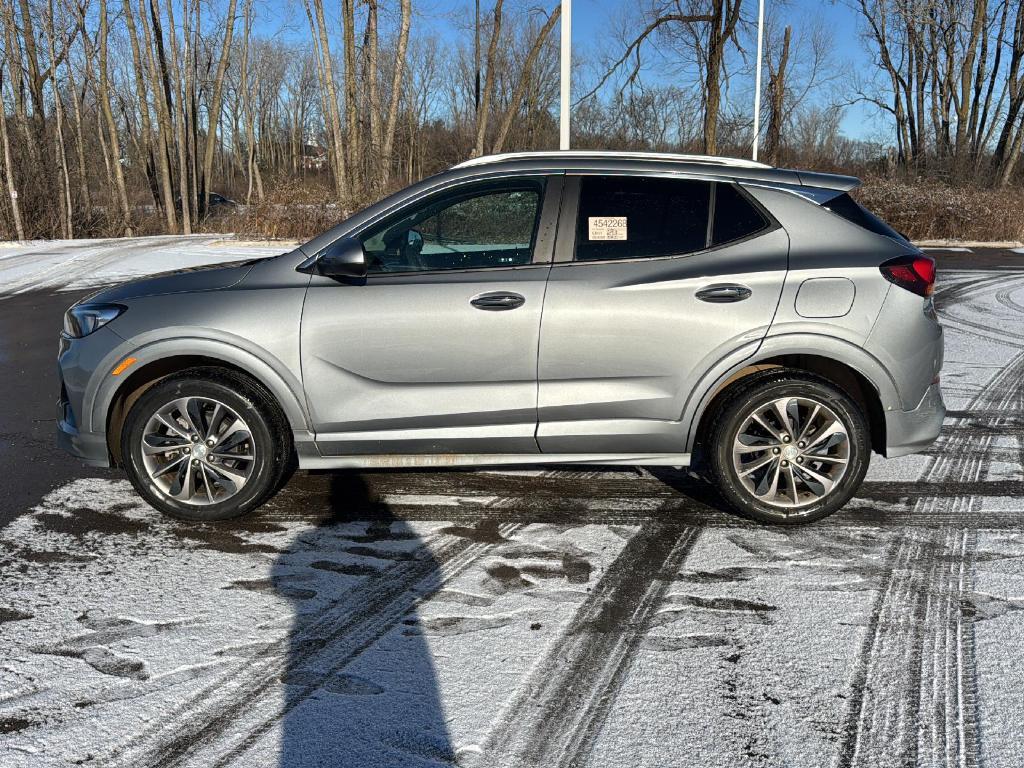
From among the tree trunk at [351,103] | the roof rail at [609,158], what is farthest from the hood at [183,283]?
the tree trunk at [351,103]

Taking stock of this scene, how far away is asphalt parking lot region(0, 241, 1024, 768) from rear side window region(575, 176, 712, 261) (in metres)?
1.43

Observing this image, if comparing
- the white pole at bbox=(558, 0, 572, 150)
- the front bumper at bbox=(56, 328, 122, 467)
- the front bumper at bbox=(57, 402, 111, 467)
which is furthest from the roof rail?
the white pole at bbox=(558, 0, 572, 150)

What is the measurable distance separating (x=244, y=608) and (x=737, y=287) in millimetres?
2731

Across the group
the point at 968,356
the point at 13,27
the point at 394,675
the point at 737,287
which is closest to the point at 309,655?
the point at 394,675

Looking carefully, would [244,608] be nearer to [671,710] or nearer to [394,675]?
[394,675]

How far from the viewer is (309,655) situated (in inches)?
127

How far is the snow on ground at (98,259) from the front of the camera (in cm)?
1588

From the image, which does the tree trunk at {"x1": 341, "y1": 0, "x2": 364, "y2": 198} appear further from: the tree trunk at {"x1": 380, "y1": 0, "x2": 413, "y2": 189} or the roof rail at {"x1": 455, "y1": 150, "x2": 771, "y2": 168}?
the roof rail at {"x1": 455, "y1": 150, "x2": 771, "y2": 168}

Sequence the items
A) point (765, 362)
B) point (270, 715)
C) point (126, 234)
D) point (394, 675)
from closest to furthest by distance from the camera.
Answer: point (270, 715) → point (394, 675) → point (765, 362) → point (126, 234)

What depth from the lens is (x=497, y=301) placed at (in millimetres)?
4316

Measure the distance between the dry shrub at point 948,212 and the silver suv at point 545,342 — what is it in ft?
72.9

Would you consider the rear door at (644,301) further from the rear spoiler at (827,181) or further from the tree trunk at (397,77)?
the tree trunk at (397,77)

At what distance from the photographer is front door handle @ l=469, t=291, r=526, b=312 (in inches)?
170

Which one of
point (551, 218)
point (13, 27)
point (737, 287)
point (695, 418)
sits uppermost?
point (13, 27)
